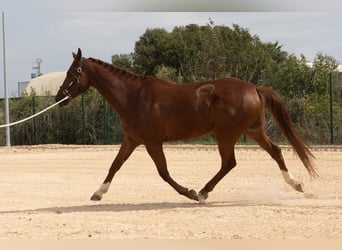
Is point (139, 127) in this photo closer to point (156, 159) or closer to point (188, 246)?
point (156, 159)

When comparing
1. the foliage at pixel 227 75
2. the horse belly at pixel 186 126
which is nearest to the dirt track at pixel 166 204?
the horse belly at pixel 186 126

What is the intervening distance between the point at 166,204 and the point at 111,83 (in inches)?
75.8

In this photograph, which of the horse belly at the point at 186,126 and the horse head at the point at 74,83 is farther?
the horse head at the point at 74,83

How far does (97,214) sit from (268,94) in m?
3.01

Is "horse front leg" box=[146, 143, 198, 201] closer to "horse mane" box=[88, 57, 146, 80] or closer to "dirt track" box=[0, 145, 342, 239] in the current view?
"dirt track" box=[0, 145, 342, 239]

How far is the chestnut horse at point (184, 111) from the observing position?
812 centimetres

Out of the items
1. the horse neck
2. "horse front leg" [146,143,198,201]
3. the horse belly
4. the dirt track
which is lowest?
the dirt track

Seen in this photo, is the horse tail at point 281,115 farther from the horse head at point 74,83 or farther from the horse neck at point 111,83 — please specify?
the horse head at point 74,83

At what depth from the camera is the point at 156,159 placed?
8312 millimetres

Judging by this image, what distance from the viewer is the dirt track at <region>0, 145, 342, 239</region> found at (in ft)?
18.5

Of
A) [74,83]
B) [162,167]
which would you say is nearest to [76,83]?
[74,83]

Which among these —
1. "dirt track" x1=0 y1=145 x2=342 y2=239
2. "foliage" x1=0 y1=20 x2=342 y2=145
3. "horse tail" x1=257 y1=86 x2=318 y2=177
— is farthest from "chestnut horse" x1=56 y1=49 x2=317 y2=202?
"foliage" x1=0 y1=20 x2=342 y2=145

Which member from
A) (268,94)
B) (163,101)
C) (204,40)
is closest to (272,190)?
(268,94)

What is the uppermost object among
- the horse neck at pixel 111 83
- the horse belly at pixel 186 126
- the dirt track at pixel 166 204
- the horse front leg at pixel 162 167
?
the horse neck at pixel 111 83
